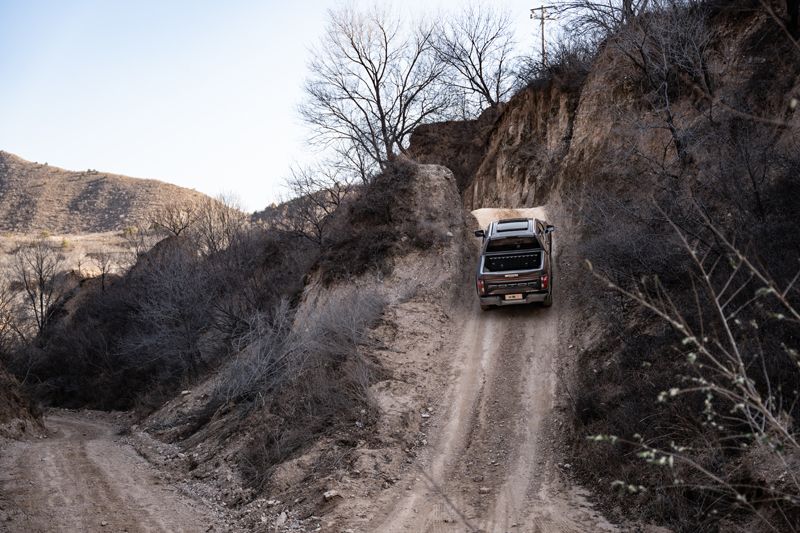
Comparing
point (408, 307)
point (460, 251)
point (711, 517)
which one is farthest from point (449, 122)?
point (711, 517)

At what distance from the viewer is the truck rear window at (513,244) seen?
55.0 ft

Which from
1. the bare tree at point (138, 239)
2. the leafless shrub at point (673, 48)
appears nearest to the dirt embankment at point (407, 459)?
the leafless shrub at point (673, 48)

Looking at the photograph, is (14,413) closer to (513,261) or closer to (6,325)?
(6,325)

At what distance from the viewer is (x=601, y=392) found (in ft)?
35.9

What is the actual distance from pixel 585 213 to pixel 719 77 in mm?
5491

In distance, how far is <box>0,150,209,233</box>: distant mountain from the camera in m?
74.8

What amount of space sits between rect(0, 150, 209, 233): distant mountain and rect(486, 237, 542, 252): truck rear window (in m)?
68.2

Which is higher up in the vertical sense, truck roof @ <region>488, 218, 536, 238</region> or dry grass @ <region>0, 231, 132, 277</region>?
dry grass @ <region>0, 231, 132, 277</region>

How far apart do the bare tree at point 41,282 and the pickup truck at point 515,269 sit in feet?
109

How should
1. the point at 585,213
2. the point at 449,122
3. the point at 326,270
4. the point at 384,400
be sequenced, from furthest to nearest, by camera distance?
1. the point at 449,122
2. the point at 326,270
3. the point at 585,213
4. the point at 384,400

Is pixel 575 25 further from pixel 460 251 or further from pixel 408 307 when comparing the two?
pixel 408 307

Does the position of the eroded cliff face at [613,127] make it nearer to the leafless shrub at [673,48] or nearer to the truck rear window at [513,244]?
the leafless shrub at [673,48]

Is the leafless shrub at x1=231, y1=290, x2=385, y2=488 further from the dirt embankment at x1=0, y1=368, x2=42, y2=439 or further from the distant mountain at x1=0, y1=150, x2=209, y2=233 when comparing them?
the distant mountain at x1=0, y1=150, x2=209, y2=233

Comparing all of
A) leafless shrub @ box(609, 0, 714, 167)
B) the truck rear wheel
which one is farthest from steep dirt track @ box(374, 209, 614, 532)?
leafless shrub @ box(609, 0, 714, 167)
